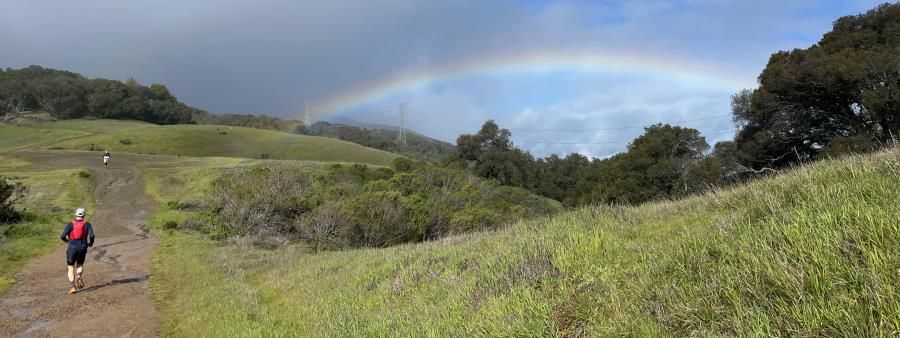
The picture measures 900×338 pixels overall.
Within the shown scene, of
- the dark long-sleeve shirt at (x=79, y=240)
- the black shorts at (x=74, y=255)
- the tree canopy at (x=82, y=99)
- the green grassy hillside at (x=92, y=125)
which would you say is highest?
the tree canopy at (x=82, y=99)

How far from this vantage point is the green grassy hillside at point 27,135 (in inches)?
3002

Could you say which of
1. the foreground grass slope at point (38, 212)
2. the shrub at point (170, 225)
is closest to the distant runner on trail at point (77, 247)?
the foreground grass slope at point (38, 212)

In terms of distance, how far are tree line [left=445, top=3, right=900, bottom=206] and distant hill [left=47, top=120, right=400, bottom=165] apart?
45.4m

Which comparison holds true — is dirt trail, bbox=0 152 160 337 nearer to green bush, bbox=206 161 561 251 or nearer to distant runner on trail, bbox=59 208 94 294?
distant runner on trail, bbox=59 208 94 294

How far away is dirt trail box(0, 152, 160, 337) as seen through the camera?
8.38 meters

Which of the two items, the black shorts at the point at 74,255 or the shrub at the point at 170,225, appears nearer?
the black shorts at the point at 74,255

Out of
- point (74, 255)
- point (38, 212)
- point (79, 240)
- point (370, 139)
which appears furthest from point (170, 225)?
point (370, 139)

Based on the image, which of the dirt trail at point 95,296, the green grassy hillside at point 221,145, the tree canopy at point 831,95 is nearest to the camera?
the dirt trail at point 95,296

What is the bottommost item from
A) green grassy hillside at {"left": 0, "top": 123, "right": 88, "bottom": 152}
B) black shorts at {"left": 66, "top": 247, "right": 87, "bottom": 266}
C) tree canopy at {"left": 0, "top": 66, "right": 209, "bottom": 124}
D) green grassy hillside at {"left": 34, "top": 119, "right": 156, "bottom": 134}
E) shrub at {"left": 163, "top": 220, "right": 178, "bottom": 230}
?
shrub at {"left": 163, "top": 220, "right": 178, "bottom": 230}

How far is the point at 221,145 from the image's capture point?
85.6 metres

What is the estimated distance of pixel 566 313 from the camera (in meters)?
4.07

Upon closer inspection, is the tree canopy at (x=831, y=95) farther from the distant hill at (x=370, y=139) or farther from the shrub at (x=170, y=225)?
the distant hill at (x=370, y=139)

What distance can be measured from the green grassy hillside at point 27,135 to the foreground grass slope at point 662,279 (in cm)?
9020

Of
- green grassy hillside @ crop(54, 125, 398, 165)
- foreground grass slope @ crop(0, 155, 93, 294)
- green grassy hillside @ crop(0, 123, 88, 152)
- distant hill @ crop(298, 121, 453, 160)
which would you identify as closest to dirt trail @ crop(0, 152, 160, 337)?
foreground grass slope @ crop(0, 155, 93, 294)
